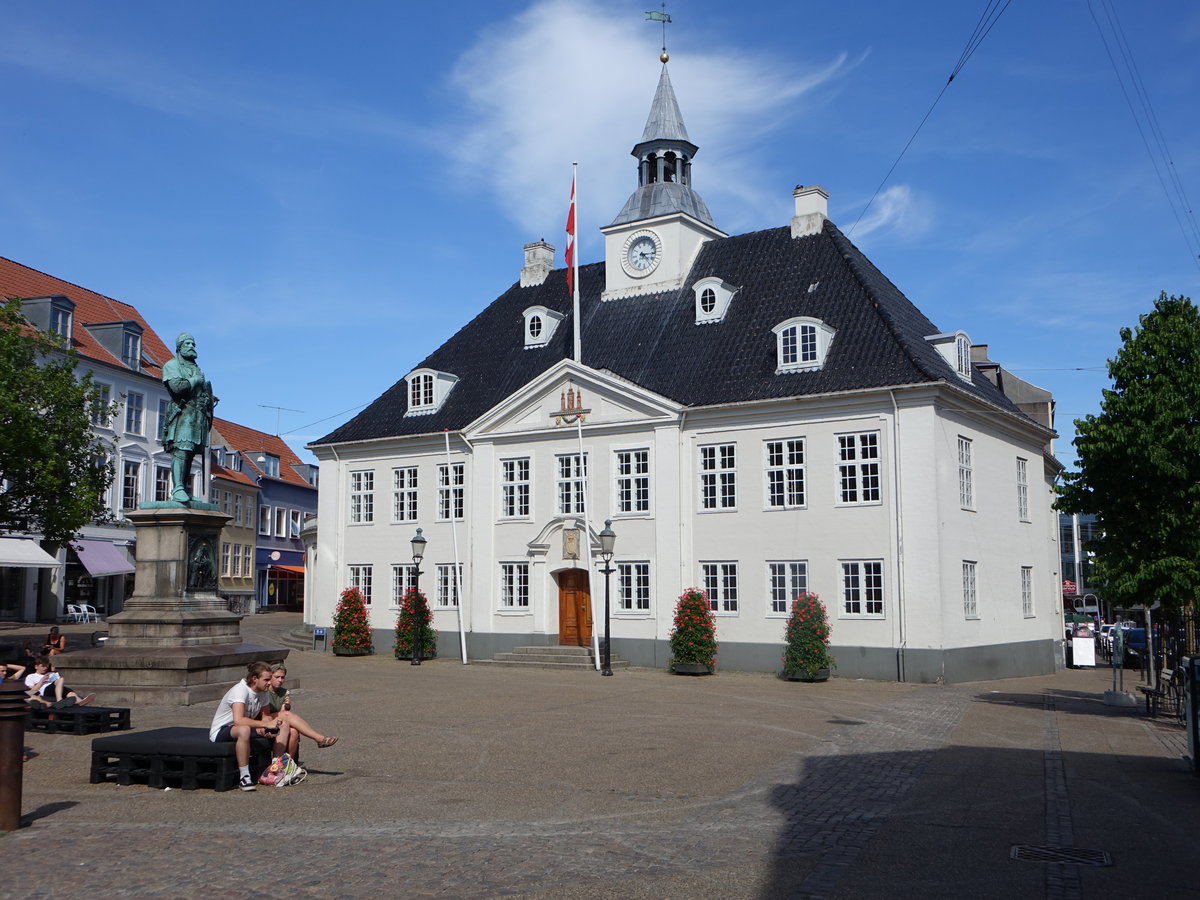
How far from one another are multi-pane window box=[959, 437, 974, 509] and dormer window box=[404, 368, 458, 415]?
652 inches

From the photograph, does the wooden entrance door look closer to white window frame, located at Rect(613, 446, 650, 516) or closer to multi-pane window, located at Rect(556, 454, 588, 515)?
multi-pane window, located at Rect(556, 454, 588, 515)

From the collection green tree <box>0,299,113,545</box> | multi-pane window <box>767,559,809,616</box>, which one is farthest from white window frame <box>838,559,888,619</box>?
green tree <box>0,299,113,545</box>

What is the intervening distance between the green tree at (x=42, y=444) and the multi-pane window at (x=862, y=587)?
19.4 metres

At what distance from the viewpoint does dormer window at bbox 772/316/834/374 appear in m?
30.3

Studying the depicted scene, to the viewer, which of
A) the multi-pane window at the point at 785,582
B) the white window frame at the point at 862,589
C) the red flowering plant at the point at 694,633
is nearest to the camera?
the white window frame at the point at 862,589

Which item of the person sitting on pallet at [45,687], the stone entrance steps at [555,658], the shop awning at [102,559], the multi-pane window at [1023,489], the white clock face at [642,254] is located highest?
the white clock face at [642,254]

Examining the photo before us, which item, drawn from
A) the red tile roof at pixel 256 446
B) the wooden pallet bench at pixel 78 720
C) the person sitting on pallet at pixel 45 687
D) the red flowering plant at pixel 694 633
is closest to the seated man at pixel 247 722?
the wooden pallet bench at pixel 78 720

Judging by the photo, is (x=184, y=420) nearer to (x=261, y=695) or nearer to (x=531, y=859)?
(x=261, y=695)

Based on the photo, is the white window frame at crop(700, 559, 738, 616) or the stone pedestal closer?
the stone pedestal

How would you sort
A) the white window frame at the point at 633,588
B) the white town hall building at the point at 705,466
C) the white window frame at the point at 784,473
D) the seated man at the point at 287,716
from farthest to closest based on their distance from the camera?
1. the white window frame at the point at 633,588
2. the white window frame at the point at 784,473
3. the white town hall building at the point at 705,466
4. the seated man at the point at 287,716

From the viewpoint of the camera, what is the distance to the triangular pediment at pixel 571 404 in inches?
1272

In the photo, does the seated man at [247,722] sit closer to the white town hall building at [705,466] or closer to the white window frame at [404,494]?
the white town hall building at [705,466]

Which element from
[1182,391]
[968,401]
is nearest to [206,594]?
[1182,391]

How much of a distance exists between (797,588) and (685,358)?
7.61 metres
